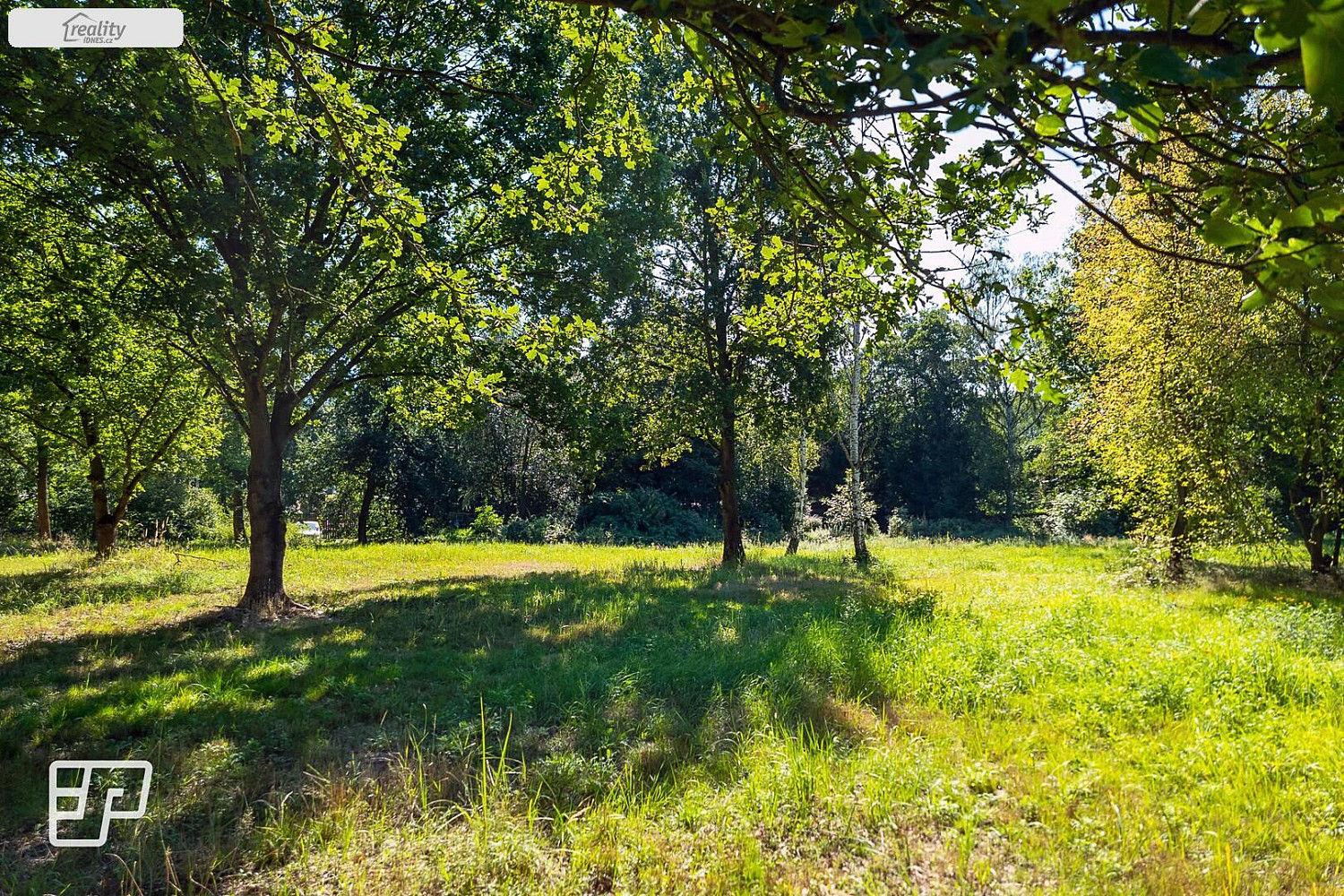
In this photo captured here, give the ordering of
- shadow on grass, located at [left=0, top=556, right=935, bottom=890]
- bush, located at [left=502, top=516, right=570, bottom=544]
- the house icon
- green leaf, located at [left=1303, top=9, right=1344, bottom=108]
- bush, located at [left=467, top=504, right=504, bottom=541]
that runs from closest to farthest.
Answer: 1. green leaf, located at [left=1303, top=9, right=1344, bottom=108]
2. shadow on grass, located at [left=0, top=556, right=935, bottom=890]
3. the house icon
4. bush, located at [left=502, top=516, right=570, bottom=544]
5. bush, located at [left=467, top=504, right=504, bottom=541]

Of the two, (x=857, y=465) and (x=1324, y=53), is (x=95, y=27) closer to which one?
(x=1324, y=53)

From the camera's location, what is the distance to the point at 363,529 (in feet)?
84.8

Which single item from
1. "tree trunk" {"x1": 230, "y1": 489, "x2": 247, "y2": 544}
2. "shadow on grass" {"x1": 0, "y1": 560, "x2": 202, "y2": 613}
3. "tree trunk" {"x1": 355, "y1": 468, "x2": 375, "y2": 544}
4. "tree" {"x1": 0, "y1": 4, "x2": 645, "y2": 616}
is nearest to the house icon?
"tree" {"x1": 0, "y1": 4, "x2": 645, "y2": 616}

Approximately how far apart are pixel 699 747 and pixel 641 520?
21.8 meters

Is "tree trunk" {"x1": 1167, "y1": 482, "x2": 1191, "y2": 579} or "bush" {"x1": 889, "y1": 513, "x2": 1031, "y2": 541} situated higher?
"tree trunk" {"x1": 1167, "y1": 482, "x2": 1191, "y2": 579}

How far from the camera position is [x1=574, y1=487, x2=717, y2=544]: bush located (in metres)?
25.1

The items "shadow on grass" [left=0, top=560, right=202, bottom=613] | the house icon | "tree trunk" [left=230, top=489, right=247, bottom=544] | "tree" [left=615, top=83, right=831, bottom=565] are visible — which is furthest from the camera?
"tree trunk" [left=230, top=489, right=247, bottom=544]

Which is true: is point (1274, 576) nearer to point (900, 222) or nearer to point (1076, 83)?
point (900, 222)

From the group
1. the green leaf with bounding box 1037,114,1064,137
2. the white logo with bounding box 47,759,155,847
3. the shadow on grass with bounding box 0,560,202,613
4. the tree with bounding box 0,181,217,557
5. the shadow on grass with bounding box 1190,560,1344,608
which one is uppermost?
the tree with bounding box 0,181,217,557

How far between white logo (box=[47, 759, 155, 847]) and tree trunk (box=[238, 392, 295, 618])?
17.2ft

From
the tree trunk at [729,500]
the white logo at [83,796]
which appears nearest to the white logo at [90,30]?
the white logo at [83,796]

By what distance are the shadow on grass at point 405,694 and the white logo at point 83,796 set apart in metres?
0.07

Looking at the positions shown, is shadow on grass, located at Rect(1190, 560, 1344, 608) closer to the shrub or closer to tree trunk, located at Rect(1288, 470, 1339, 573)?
tree trunk, located at Rect(1288, 470, 1339, 573)

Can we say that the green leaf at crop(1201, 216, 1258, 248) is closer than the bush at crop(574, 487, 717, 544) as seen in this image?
Yes
